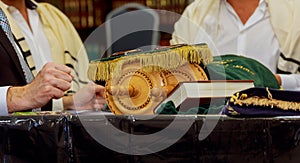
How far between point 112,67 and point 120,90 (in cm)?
4

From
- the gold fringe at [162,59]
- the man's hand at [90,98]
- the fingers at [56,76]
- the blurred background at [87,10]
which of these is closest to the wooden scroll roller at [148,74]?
the gold fringe at [162,59]

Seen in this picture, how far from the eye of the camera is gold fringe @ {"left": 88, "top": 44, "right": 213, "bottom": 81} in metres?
0.99

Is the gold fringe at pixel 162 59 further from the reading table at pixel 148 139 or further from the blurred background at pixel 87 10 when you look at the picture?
the blurred background at pixel 87 10

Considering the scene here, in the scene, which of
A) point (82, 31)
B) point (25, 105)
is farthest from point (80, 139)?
point (82, 31)

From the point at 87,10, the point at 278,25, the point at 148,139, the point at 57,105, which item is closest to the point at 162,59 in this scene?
the point at 148,139

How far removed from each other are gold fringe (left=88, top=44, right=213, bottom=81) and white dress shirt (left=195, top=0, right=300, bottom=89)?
0.83 m

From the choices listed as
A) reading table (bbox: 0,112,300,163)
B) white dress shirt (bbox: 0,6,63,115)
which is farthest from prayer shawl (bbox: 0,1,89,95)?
reading table (bbox: 0,112,300,163)

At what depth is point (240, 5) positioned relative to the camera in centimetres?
191

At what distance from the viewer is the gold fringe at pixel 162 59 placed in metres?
0.99

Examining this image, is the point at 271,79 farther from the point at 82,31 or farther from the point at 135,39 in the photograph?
the point at 82,31

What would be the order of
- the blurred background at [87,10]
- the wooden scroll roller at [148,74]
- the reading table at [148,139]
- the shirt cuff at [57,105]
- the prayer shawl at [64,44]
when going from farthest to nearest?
the blurred background at [87,10]
the prayer shawl at [64,44]
the shirt cuff at [57,105]
the wooden scroll roller at [148,74]
the reading table at [148,139]

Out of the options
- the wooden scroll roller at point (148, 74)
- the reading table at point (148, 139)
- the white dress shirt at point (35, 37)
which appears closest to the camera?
the reading table at point (148, 139)

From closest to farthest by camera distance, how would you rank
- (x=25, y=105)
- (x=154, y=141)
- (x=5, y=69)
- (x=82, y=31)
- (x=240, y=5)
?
(x=154, y=141), (x=25, y=105), (x=5, y=69), (x=240, y=5), (x=82, y=31)

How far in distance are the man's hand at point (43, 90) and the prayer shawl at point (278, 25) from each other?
84 centimetres
